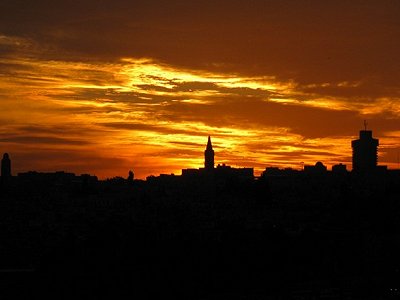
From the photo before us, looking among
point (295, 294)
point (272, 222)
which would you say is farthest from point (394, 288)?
point (272, 222)

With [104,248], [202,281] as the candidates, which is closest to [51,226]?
[104,248]

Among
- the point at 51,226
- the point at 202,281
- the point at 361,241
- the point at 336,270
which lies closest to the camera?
the point at 202,281

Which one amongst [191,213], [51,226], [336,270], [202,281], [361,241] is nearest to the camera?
[202,281]

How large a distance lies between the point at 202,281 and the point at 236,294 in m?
6.41

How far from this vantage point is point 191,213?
509 feet

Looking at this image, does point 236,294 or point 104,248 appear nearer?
point 236,294

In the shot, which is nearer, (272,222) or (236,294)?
(236,294)

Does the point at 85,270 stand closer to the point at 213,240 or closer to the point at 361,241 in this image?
the point at 213,240

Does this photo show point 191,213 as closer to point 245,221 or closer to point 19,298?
point 245,221

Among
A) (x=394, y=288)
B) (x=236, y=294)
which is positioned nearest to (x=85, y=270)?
(x=236, y=294)

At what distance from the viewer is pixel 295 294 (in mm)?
85188

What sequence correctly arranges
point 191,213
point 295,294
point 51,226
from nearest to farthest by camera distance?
1. point 295,294
2. point 51,226
3. point 191,213

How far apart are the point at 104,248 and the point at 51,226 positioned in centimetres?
3532

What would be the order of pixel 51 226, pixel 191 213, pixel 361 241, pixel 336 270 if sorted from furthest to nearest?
pixel 191 213 → pixel 51 226 → pixel 361 241 → pixel 336 270
